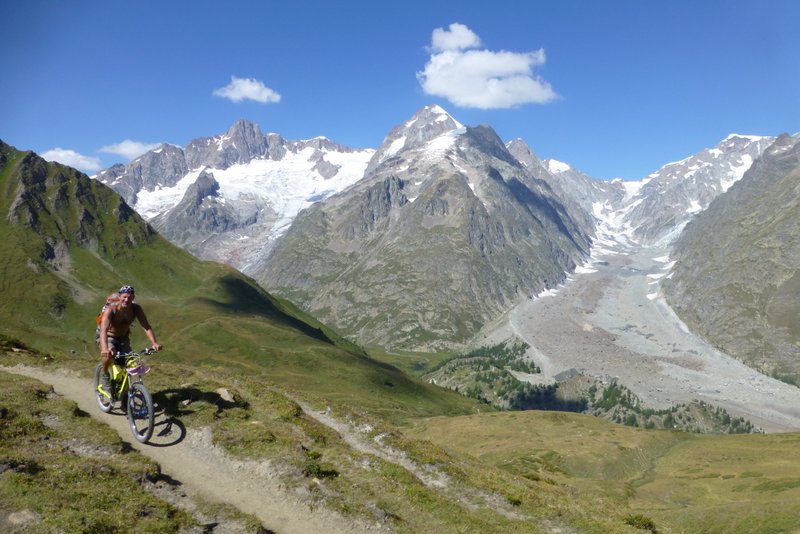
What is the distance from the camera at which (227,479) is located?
21328 millimetres

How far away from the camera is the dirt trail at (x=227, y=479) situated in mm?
19453

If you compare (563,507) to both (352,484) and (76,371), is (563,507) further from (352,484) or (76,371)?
(76,371)

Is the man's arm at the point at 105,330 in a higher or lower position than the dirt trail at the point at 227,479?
higher

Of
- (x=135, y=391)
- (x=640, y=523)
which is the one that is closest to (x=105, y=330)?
(x=135, y=391)

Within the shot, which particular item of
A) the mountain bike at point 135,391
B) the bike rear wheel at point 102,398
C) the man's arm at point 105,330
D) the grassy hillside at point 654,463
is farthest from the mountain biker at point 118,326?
the grassy hillside at point 654,463

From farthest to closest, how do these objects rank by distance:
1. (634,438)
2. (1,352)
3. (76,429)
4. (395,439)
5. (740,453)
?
(634,438) < (740,453) < (1,352) < (395,439) < (76,429)

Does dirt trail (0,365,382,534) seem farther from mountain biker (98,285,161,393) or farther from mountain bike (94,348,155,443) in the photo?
mountain biker (98,285,161,393)

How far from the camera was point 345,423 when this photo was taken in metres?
34.8

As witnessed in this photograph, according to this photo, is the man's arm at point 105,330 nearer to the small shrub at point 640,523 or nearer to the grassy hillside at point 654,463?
the small shrub at point 640,523

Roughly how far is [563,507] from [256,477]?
650 inches

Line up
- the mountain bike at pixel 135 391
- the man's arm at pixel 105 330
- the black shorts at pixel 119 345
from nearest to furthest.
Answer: the mountain bike at pixel 135 391 < the man's arm at pixel 105 330 < the black shorts at pixel 119 345

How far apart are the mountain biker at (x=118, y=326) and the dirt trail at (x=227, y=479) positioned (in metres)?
3.78

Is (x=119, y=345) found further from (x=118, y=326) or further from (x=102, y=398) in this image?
(x=102, y=398)

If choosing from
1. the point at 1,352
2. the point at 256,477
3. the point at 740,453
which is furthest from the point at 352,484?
the point at 740,453
